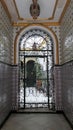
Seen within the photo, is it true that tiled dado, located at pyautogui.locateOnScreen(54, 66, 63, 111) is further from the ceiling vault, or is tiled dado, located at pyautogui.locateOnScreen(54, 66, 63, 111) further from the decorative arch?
the ceiling vault

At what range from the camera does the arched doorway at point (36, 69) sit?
633 centimetres

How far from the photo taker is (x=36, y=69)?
649 cm

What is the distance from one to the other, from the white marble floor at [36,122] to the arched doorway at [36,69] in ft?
2.21

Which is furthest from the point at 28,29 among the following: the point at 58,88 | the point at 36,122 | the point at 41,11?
the point at 36,122

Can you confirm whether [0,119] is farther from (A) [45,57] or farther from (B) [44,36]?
(B) [44,36]

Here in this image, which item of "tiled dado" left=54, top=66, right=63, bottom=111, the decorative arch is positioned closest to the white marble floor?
"tiled dado" left=54, top=66, right=63, bottom=111

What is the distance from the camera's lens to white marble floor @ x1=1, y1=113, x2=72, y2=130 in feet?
14.5

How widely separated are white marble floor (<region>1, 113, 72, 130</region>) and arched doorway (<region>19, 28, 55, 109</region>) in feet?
2.21

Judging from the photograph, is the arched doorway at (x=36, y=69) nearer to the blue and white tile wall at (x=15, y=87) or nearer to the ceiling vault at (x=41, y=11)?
the blue and white tile wall at (x=15, y=87)

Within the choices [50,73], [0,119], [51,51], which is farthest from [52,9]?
[0,119]

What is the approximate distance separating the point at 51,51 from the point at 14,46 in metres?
1.32

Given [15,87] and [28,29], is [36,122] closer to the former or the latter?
[15,87]

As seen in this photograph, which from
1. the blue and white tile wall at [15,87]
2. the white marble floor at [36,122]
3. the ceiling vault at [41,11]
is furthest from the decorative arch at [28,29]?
the white marble floor at [36,122]

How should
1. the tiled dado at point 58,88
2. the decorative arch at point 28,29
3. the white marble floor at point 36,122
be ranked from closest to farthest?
1. the white marble floor at point 36,122
2. the tiled dado at point 58,88
3. the decorative arch at point 28,29
